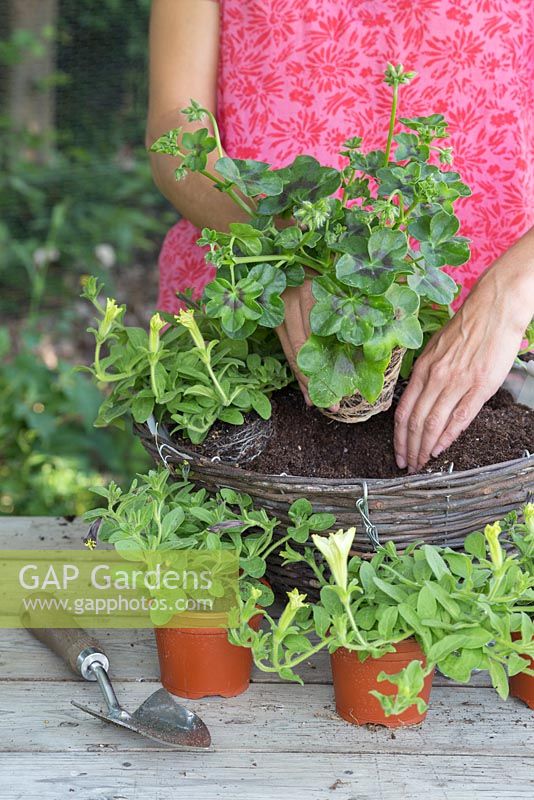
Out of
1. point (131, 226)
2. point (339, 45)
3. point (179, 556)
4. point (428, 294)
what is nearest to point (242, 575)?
point (179, 556)

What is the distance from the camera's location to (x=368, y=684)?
0.85m

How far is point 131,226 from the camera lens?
11.2 feet

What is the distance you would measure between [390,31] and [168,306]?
508mm

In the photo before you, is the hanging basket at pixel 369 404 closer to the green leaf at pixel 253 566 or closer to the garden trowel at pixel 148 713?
the green leaf at pixel 253 566

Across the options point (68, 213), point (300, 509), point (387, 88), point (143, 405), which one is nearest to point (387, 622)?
point (300, 509)

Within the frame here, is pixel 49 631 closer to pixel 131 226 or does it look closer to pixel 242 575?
pixel 242 575

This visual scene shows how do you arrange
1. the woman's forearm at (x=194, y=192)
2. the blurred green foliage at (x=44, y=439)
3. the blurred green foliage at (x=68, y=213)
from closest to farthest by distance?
the woman's forearm at (x=194, y=192) < the blurred green foliage at (x=44, y=439) < the blurred green foliage at (x=68, y=213)

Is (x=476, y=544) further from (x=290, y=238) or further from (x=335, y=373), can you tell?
(x=290, y=238)

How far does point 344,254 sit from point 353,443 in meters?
0.24

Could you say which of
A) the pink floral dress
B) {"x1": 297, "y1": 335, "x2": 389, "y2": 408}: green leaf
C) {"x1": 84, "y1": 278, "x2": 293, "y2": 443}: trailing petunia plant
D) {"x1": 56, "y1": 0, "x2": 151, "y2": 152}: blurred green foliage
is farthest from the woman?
{"x1": 56, "y1": 0, "x2": 151, "y2": 152}: blurred green foliage

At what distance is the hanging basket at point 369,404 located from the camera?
0.95 metres

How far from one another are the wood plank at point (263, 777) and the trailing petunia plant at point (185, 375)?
312 mm

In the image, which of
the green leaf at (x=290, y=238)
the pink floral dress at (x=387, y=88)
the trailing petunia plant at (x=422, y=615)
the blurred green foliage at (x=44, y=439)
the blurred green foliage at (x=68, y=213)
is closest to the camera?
the trailing petunia plant at (x=422, y=615)

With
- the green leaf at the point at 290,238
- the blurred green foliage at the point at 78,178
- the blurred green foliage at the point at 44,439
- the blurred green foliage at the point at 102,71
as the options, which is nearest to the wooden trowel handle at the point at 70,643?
the green leaf at the point at 290,238
